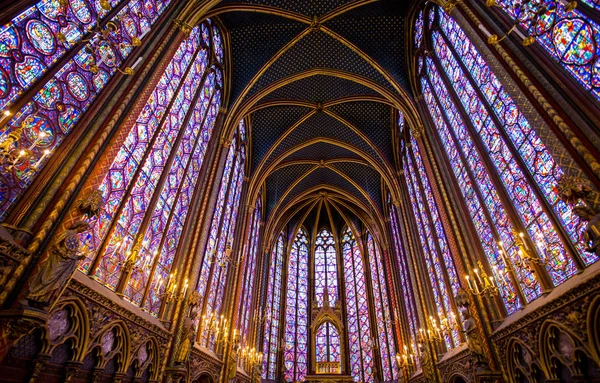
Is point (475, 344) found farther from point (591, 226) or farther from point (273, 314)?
point (273, 314)

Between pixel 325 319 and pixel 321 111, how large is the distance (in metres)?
14.7

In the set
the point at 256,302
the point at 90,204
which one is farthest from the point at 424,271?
the point at 90,204

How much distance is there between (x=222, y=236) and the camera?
15.1m

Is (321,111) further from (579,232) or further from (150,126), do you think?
(579,232)

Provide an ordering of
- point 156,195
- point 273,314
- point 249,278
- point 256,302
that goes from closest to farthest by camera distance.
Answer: point 156,195
point 249,278
point 256,302
point 273,314

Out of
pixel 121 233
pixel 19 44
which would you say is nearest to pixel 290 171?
pixel 121 233

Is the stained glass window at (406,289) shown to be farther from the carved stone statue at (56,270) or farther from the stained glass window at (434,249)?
the carved stone statue at (56,270)

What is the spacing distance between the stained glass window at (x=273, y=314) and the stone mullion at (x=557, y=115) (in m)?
19.5


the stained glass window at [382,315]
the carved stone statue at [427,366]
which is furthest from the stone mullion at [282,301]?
the carved stone statue at [427,366]

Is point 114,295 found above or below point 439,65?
below

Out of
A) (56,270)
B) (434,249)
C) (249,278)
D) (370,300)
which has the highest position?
(370,300)

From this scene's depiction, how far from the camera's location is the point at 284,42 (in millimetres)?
15492

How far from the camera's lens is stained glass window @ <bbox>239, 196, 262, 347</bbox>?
18094 mm

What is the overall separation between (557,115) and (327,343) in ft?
68.2
